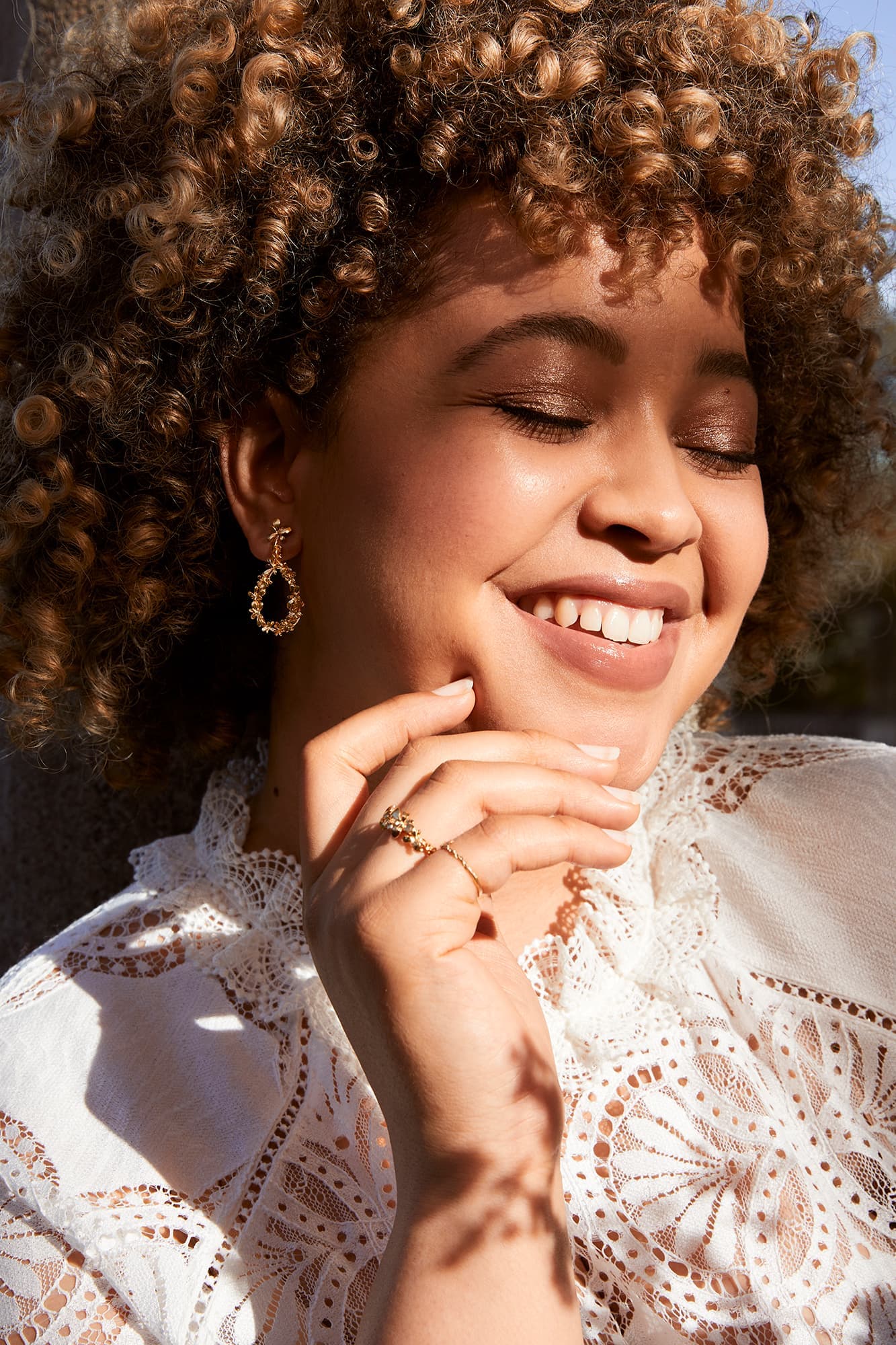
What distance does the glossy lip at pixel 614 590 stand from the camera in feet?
6.19

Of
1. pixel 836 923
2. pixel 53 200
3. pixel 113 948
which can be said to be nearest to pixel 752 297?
pixel 836 923

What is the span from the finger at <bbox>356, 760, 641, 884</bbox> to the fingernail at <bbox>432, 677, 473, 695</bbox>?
0.18 m

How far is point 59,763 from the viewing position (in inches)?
127

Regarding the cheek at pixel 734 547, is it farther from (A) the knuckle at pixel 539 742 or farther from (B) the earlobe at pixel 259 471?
(B) the earlobe at pixel 259 471

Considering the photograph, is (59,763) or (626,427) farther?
(59,763)

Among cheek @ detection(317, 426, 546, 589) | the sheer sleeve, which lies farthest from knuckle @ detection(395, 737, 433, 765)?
the sheer sleeve

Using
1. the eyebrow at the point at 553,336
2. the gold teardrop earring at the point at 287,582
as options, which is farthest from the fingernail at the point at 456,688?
the eyebrow at the point at 553,336

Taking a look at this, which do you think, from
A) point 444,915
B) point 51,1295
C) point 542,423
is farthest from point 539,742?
point 51,1295

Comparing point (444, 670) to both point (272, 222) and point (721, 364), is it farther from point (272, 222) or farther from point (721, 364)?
point (272, 222)

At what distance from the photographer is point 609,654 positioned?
1.95 m

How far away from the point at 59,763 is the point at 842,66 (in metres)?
2.50

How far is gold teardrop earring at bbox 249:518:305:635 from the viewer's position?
2160 millimetres

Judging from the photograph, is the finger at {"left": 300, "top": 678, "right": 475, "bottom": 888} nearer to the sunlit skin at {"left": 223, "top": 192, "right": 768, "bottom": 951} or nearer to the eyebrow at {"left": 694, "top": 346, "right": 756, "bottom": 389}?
the sunlit skin at {"left": 223, "top": 192, "right": 768, "bottom": 951}

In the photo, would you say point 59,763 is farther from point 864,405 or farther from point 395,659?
point 864,405
